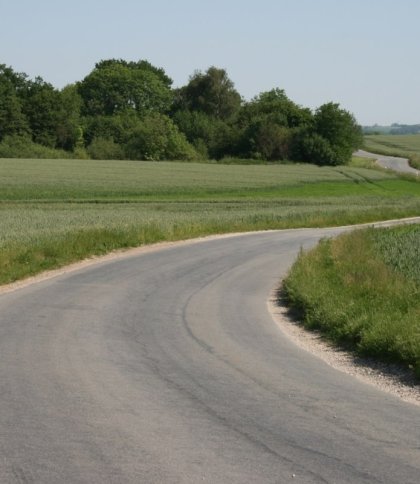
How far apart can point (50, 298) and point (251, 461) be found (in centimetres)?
1210

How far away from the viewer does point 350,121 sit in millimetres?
105625

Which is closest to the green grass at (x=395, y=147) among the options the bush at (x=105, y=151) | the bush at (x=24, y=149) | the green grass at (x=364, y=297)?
the bush at (x=105, y=151)

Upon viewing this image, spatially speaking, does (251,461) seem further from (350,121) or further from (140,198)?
(350,121)

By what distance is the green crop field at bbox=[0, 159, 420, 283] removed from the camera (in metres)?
30.3

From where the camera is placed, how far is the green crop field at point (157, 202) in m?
30.3

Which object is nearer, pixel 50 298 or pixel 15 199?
pixel 50 298

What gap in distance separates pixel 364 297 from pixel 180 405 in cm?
713

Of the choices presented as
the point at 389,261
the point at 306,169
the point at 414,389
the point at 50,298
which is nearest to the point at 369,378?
the point at 414,389

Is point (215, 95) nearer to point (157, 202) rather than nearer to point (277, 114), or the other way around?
Answer: point (277, 114)

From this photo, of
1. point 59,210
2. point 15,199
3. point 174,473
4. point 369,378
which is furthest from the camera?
point 15,199

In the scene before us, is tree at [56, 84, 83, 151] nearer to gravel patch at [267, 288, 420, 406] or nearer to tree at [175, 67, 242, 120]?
tree at [175, 67, 242, 120]

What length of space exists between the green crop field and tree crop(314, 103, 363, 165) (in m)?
7.09

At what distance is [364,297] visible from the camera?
53.7 ft

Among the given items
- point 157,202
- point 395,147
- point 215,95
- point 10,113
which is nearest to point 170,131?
point 10,113
